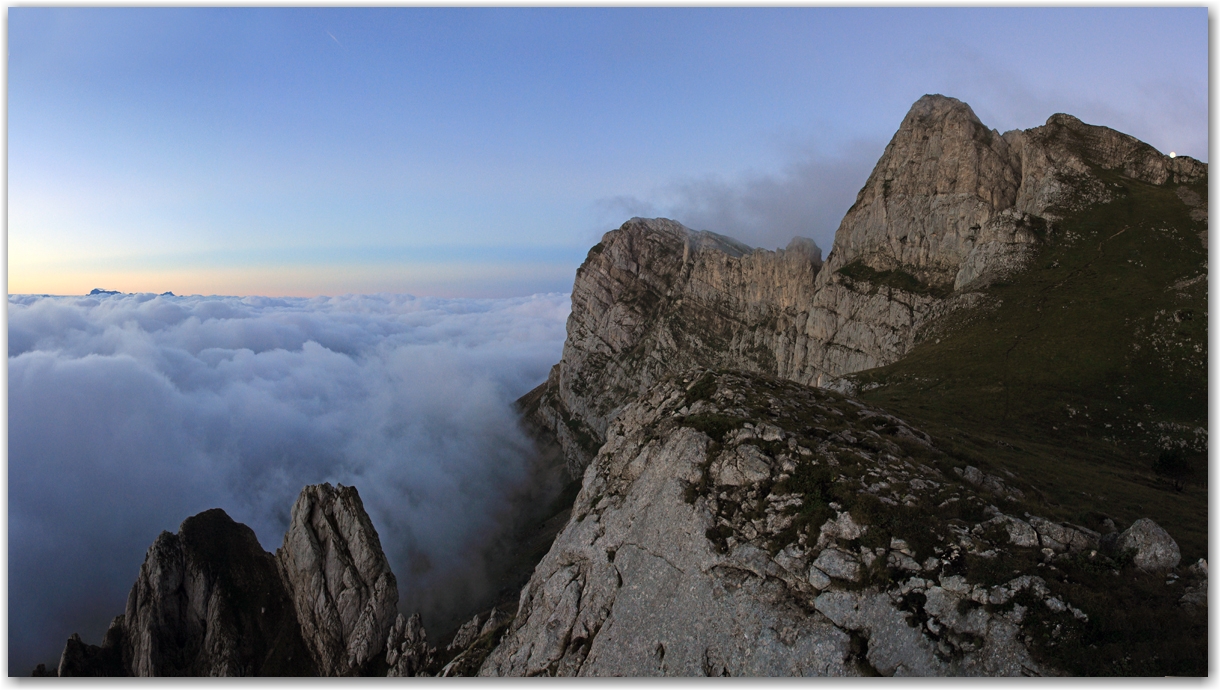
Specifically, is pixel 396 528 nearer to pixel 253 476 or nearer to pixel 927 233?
pixel 253 476

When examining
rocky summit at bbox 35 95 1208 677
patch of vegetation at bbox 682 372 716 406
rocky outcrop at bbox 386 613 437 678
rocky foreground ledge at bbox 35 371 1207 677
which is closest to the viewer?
rocky foreground ledge at bbox 35 371 1207 677

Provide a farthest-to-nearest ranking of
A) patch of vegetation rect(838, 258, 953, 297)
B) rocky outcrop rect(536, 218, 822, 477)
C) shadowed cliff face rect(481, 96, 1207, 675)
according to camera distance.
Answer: rocky outcrop rect(536, 218, 822, 477), patch of vegetation rect(838, 258, 953, 297), shadowed cliff face rect(481, 96, 1207, 675)

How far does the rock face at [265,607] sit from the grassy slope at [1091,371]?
53.2 metres

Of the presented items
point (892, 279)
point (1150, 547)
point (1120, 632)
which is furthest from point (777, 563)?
point (892, 279)

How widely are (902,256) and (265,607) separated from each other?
10908cm

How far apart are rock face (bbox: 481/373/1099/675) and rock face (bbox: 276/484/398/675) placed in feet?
119

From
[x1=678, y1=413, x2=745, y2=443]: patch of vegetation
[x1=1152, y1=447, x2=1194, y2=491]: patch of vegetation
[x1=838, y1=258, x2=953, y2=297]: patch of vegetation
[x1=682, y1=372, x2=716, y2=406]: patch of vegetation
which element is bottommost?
[x1=1152, y1=447, x2=1194, y2=491]: patch of vegetation

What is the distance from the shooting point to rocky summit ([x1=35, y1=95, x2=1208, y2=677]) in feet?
53.1

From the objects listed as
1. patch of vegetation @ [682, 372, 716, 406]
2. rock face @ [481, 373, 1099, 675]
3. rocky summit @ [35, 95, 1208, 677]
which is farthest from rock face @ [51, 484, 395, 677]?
patch of vegetation @ [682, 372, 716, 406]

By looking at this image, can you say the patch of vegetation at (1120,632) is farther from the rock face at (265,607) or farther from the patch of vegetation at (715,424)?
the rock face at (265,607)

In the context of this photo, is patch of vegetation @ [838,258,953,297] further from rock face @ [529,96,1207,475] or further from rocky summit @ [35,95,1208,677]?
rocky summit @ [35,95,1208,677]

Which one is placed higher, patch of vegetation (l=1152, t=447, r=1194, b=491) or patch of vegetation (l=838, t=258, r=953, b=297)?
patch of vegetation (l=838, t=258, r=953, b=297)

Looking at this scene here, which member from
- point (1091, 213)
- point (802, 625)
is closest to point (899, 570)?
point (802, 625)

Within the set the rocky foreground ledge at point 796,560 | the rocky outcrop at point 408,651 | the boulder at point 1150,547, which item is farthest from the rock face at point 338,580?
the boulder at point 1150,547
